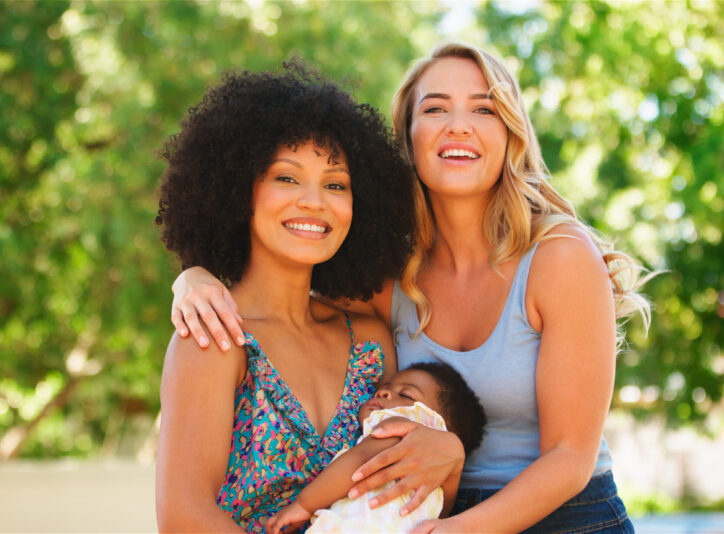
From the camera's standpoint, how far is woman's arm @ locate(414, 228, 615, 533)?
255 cm

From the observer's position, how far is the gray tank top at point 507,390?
113 inches

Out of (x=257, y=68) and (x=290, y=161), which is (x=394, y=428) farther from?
(x=257, y=68)

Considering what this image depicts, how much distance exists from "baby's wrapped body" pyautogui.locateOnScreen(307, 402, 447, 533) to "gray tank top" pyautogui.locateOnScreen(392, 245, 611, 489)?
14.7 inches

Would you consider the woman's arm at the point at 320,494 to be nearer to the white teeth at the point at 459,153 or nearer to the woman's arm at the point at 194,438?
the woman's arm at the point at 194,438

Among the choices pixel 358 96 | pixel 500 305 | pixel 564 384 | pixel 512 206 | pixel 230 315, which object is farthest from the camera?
pixel 358 96

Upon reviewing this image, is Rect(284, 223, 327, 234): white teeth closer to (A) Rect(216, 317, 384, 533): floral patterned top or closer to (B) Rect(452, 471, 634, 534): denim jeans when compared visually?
(A) Rect(216, 317, 384, 533): floral patterned top

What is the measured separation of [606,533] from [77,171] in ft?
21.1

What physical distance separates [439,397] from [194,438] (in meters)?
0.89

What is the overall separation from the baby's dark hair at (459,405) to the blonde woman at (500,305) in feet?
0.23

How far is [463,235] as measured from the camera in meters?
3.31

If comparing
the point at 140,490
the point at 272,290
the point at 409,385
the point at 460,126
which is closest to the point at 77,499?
the point at 140,490

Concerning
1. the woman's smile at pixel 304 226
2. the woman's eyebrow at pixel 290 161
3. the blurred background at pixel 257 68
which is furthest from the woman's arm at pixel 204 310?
the blurred background at pixel 257 68

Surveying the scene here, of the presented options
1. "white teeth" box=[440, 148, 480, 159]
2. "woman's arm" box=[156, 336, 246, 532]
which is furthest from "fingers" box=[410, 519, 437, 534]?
"white teeth" box=[440, 148, 480, 159]

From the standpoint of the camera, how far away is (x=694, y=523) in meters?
6.70
